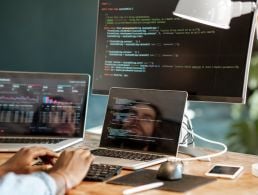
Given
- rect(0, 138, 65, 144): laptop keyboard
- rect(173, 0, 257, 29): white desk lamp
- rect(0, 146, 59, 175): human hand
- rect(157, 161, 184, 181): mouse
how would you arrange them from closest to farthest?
rect(157, 161, 184, 181): mouse → rect(0, 146, 59, 175): human hand → rect(173, 0, 257, 29): white desk lamp → rect(0, 138, 65, 144): laptop keyboard

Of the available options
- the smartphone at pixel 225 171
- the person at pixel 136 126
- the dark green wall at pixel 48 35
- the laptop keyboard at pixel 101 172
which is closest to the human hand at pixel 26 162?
the laptop keyboard at pixel 101 172

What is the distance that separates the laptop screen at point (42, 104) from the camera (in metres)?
1.85

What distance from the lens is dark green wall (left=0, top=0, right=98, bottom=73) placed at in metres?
2.75

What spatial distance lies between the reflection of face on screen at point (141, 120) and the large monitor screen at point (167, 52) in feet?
0.47

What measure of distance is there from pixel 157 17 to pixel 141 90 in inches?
11.6

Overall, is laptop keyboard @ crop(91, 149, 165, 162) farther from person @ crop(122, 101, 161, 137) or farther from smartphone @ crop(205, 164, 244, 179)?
smartphone @ crop(205, 164, 244, 179)

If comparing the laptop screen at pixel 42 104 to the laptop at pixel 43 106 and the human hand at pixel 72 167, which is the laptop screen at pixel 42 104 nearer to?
the laptop at pixel 43 106

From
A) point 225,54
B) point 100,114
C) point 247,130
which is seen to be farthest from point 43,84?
point 247,130

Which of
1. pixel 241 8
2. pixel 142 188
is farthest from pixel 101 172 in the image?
pixel 241 8

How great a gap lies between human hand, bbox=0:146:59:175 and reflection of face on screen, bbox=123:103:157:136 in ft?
1.07

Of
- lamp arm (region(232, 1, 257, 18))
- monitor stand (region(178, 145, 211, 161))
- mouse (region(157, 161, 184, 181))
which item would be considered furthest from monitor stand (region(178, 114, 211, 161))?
lamp arm (region(232, 1, 257, 18))

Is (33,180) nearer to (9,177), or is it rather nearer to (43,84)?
(9,177)

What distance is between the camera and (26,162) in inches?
55.2

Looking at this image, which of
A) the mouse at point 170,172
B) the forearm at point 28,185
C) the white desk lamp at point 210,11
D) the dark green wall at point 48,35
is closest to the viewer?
the forearm at point 28,185
